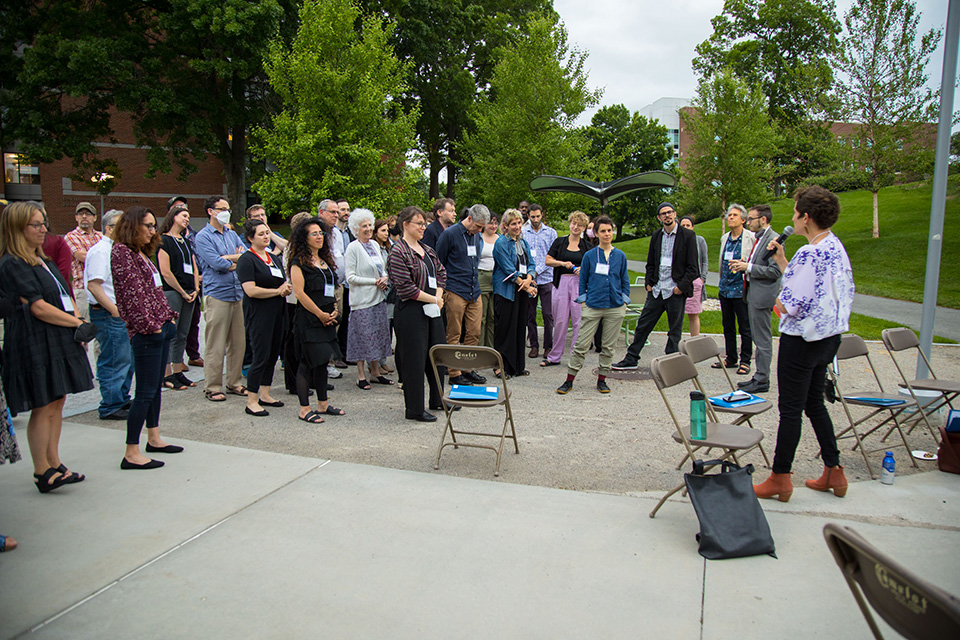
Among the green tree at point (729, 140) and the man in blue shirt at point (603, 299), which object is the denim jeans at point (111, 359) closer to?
the man in blue shirt at point (603, 299)

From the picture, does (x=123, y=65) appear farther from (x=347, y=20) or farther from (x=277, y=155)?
(x=347, y=20)

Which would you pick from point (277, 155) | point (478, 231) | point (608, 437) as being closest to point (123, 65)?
point (277, 155)

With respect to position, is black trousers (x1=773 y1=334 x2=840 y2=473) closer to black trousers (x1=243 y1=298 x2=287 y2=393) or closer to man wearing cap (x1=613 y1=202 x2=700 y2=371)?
man wearing cap (x1=613 y1=202 x2=700 y2=371)

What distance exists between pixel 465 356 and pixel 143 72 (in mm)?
22349

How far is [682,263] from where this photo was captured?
24.1ft

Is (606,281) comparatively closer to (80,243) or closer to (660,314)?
(660,314)

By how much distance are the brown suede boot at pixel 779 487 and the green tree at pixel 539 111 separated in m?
15.8

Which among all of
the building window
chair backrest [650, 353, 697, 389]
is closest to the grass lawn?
chair backrest [650, 353, 697, 389]

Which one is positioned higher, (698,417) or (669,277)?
(669,277)

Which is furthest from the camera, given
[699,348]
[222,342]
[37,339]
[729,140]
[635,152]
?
[635,152]

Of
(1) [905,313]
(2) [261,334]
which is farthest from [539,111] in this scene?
(2) [261,334]

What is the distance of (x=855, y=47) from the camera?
72.0 ft

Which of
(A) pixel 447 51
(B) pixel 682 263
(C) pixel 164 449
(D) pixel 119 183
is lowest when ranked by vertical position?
(C) pixel 164 449

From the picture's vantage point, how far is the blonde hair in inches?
149
